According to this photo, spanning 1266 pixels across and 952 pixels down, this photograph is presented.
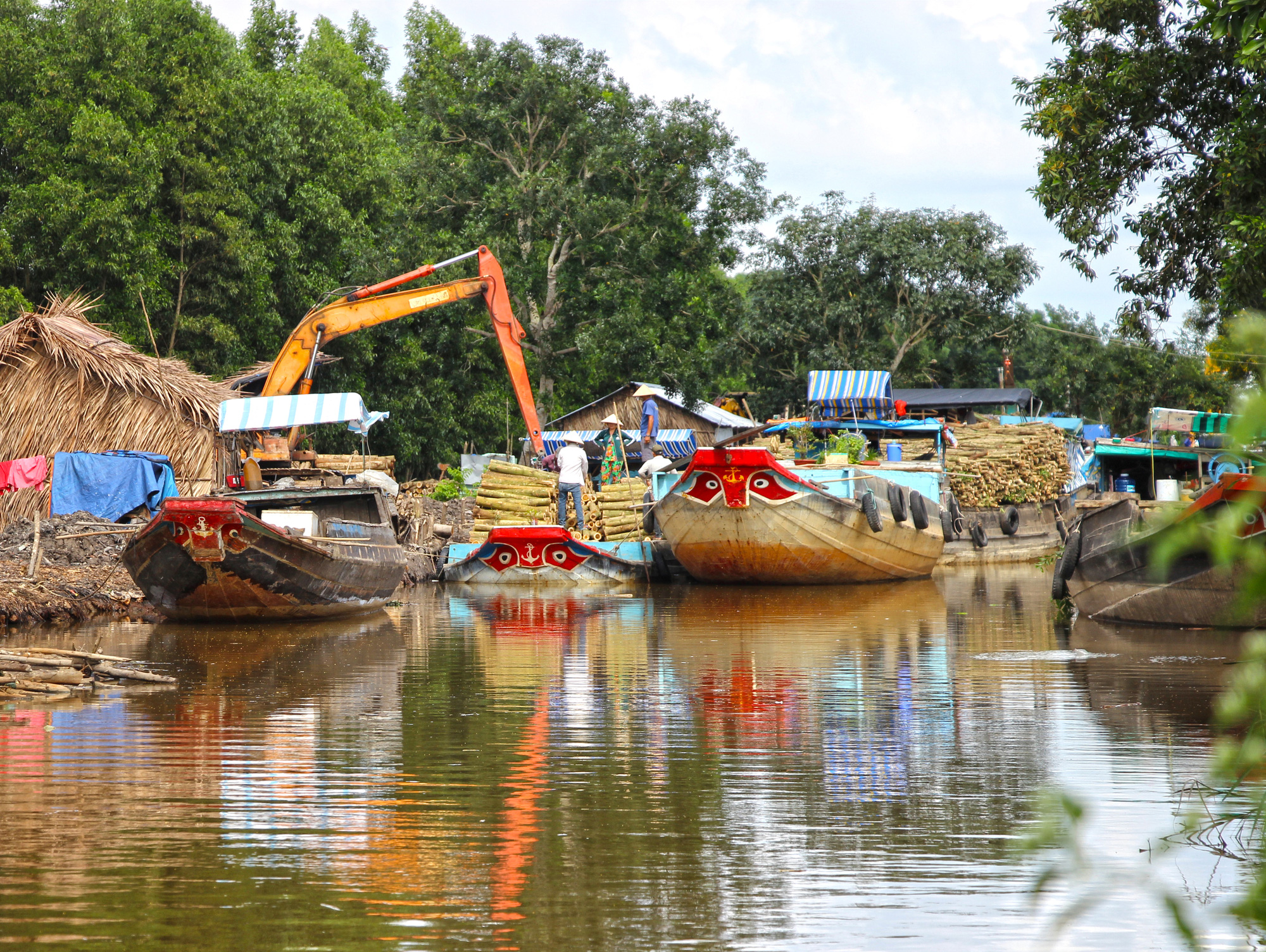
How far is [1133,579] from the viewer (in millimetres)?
11992

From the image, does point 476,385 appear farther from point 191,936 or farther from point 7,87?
point 191,936

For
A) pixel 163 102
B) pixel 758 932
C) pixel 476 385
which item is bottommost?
pixel 758 932

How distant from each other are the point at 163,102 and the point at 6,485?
16522mm

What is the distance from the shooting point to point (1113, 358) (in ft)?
131

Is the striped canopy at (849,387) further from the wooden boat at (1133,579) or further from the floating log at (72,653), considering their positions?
the floating log at (72,653)

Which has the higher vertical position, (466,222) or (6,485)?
(466,222)

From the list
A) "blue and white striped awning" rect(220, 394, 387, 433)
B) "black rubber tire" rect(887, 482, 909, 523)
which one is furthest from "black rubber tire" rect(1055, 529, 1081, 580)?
"blue and white striped awning" rect(220, 394, 387, 433)

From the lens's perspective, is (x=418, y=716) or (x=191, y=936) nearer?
(x=191, y=936)

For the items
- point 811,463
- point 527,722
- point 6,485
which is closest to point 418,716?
point 527,722

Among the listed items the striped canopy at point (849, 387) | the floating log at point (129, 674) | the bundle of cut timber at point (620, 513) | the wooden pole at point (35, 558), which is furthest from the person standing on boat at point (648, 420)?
the floating log at point (129, 674)

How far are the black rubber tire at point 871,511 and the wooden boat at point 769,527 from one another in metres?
0.06

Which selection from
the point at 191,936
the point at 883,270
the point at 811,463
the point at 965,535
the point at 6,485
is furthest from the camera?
the point at 883,270

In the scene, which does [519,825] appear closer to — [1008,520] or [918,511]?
[918,511]

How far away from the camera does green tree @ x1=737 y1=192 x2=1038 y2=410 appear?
119 ft
